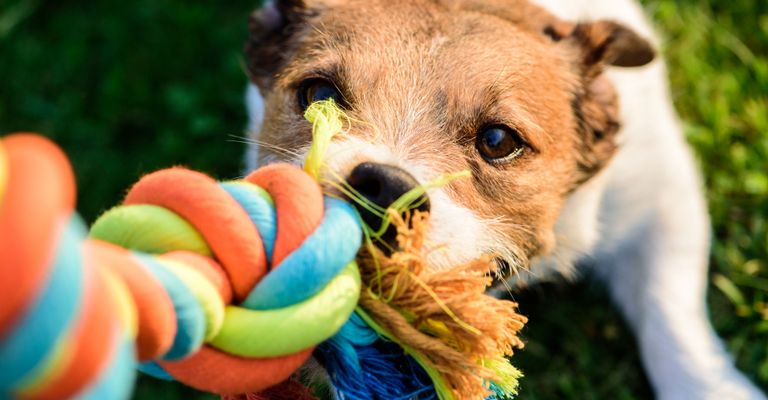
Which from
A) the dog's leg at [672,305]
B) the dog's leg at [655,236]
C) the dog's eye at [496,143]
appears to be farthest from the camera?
the dog's leg at [655,236]

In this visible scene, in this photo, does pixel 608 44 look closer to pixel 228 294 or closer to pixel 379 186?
pixel 379 186

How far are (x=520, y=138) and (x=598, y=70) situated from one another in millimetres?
760

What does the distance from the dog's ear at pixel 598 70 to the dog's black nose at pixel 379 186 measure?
1.30m

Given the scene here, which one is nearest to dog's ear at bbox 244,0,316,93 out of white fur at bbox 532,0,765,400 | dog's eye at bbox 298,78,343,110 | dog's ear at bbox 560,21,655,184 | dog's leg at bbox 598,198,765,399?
dog's eye at bbox 298,78,343,110

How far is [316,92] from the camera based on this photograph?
2799 mm

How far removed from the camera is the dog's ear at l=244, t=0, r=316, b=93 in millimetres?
3232

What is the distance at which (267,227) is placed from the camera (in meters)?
1.74

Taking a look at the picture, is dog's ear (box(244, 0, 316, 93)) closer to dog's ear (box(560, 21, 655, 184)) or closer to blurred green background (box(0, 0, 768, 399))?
blurred green background (box(0, 0, 768, 399))

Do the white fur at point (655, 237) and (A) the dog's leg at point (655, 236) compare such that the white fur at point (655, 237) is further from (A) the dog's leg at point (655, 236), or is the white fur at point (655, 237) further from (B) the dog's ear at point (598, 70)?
(B) the dog's ear at point (598, 70)

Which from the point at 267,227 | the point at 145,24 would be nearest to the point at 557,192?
the point at 267,227

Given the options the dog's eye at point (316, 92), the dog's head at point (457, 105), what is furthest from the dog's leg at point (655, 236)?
the dog's eye at point (316, 92)

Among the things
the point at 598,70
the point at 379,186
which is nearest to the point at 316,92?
the point at 379,186

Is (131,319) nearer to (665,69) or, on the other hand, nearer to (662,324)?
(662,324)

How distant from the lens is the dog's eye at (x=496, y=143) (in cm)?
272
